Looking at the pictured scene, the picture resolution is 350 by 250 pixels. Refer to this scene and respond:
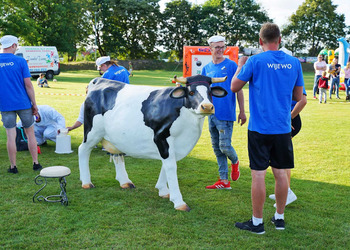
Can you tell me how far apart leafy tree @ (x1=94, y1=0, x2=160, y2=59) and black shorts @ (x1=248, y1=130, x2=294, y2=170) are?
60968 mm

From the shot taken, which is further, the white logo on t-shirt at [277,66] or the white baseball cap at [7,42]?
the white baseball cap at [7,42]

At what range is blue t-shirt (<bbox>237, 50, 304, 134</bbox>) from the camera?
135 inches

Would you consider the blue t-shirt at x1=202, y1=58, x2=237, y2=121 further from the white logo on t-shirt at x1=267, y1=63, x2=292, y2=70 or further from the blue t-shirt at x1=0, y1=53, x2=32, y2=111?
the blue t-shirt at x1=0, y1=53, x2=32, y2=111

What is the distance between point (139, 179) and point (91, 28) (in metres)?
62.3

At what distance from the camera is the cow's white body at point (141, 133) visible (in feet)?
14.3

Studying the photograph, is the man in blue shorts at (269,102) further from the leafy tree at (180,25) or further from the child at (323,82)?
the leafy tree at (180,25)

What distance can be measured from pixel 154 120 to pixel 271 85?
5.22 ft

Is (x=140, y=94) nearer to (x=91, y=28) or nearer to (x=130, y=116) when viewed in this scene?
(x=130, y=116)

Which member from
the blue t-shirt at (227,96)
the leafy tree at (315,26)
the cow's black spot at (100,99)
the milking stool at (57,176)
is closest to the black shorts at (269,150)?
the blue t-shirt at (227,96)

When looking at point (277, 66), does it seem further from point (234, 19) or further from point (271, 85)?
point (234, 19)

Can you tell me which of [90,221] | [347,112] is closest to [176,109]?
Result: [90,221]

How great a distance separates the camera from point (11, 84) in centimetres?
550

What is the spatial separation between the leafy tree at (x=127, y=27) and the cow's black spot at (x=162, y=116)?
196ft

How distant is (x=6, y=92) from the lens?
549cm
